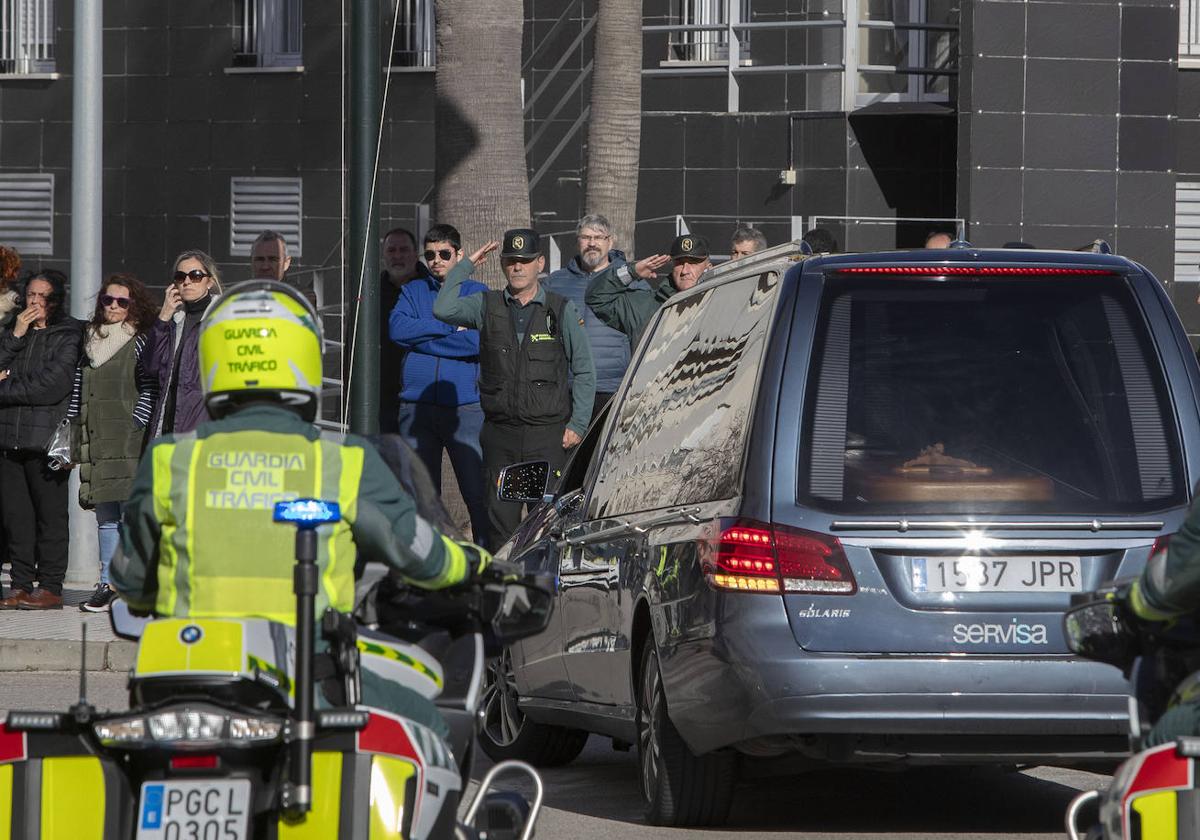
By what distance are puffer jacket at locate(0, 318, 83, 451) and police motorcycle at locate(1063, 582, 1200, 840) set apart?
9.76m

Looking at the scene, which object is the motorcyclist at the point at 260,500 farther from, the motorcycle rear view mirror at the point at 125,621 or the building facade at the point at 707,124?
the building facade at the point at 707,124

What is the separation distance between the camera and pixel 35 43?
29328 millimetres

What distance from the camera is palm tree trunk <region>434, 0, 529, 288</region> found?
52.6ft

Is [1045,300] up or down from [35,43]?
down

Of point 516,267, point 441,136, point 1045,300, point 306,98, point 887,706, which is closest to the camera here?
point 887,706

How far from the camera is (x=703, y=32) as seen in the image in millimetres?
25391

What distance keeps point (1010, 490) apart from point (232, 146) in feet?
72.7

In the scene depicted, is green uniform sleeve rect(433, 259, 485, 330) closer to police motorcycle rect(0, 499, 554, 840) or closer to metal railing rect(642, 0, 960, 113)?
police motorcycle rect(0, 499, 554, 840)

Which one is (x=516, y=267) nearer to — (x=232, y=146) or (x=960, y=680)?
(x=960, y=680)

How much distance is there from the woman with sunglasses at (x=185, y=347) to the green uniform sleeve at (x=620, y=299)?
6.78 feet

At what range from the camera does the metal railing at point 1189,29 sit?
80.4 ft

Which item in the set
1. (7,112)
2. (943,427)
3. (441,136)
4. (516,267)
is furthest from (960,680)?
(7,112)

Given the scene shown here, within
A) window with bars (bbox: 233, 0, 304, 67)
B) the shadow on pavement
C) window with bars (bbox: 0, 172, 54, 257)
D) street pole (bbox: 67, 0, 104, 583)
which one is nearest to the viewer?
the shadow on pavement

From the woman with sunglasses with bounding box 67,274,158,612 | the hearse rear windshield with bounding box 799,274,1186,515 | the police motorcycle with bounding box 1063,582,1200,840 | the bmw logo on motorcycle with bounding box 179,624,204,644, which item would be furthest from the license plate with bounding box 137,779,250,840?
the woman with sunglasses with bounding box 67,274,158,612
